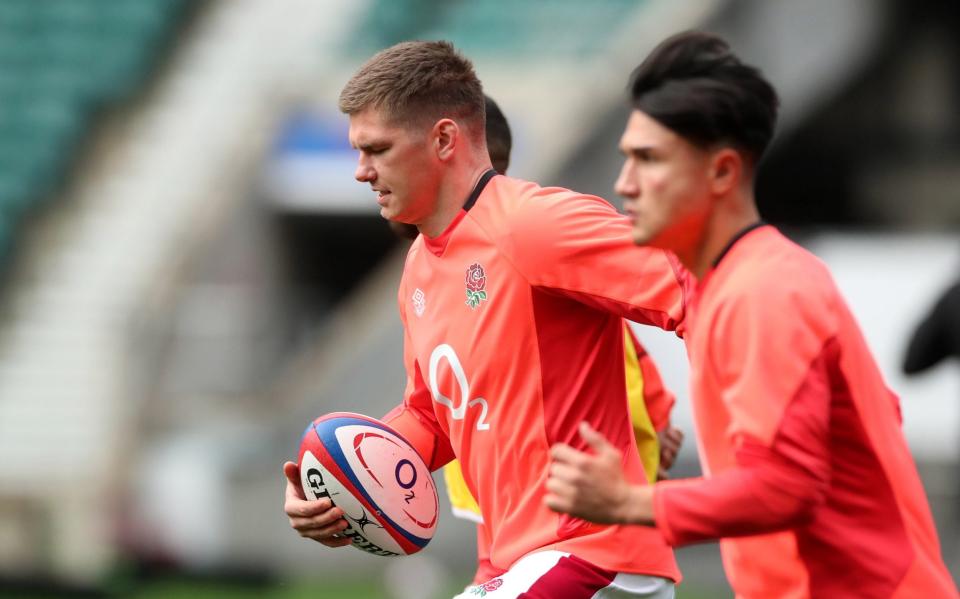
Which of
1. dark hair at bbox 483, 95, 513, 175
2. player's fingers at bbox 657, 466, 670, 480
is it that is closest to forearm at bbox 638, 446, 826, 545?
player's fingers at bbox 657, 466, 670, 480

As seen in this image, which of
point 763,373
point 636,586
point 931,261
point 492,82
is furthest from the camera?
point 492,82

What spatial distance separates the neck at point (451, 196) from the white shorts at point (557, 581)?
903mm

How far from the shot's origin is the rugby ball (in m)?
4.00

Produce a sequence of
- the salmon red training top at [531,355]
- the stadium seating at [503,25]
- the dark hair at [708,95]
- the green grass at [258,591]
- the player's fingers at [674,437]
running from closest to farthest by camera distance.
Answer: the dark hair at [708,95]
the salmon red training top at [531,355]
the player's fingers at [674,437]
the green grass at [258,591]
the stadium seating at [503,25]

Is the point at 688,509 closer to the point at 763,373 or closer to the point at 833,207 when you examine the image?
the point at 763,373

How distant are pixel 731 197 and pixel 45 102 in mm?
10119

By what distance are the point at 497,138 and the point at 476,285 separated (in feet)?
2.89

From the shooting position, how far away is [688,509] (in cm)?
285

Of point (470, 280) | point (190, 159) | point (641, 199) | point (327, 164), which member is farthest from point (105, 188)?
point (641, 199)

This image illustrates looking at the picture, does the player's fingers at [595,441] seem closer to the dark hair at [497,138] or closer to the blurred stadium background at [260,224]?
the dark hair at [497,138]

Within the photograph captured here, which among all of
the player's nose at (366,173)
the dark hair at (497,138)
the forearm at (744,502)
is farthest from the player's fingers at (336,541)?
the forearm at (744,502)

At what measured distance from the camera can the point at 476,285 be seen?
3.93 meters

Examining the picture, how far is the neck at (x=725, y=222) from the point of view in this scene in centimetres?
306

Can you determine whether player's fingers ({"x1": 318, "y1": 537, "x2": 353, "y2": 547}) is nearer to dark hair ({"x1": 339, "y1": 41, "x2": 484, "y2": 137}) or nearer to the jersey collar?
the jersey collar
